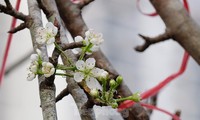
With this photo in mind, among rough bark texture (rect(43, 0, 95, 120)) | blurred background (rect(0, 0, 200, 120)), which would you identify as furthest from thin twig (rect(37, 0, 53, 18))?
blurred background (rect(0, 0, 200, 120))

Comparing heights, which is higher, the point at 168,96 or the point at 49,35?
the point at 49,35

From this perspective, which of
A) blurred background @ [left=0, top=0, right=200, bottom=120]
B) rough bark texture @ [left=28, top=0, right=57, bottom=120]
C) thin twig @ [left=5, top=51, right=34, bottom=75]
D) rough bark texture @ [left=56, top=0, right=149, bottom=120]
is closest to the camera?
rough bark texture @ [left=28, top=0, right=57, bottom=120]

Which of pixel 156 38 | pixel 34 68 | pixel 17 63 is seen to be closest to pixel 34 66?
pixel 34 68

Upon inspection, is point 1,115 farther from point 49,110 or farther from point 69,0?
point 49,110

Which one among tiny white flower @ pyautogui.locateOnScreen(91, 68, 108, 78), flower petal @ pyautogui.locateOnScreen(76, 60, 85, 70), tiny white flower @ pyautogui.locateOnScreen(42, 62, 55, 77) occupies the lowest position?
tiny white flower @ pyautogui.locateOnScreen(91, 68, 108, 78)

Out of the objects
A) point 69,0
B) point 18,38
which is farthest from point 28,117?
point 69,0

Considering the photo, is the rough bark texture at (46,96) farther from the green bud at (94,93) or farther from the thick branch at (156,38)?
the thick branch at (156,38)

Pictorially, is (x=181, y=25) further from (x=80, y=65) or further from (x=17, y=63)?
(x=17, y=63)

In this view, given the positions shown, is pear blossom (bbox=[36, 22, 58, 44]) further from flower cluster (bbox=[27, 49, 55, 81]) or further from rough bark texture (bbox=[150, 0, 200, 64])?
rough bark texture (bbox=[150, 0, 200, 64])
